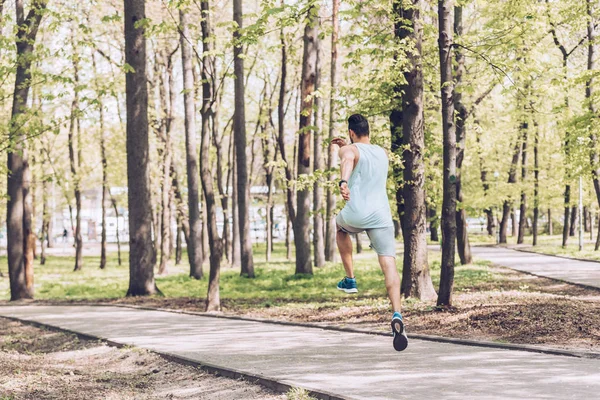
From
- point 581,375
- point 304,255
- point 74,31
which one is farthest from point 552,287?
point 74,31

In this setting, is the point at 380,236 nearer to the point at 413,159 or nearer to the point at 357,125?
the point at 357,125

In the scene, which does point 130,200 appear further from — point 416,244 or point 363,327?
point 363,327

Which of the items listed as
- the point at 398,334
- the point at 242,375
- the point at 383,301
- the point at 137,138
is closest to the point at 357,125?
the point at 398,334

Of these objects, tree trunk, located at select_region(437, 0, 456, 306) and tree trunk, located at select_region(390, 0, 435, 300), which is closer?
tree trunk, located at select_region(437, 0, 456, 306)

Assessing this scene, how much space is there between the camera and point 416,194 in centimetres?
1534

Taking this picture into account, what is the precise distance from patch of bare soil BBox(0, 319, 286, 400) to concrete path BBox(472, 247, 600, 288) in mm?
13768

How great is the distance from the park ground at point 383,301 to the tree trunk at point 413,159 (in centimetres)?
65

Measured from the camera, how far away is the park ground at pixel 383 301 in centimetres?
1117

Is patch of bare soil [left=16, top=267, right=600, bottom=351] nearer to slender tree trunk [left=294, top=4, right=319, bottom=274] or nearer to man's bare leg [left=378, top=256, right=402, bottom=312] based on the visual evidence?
man's bare leg [left=378, top=256, right=402, bottom=312]

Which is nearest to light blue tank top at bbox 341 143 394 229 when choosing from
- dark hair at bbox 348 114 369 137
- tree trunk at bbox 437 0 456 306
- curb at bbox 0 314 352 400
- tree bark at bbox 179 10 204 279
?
dark hair at bbox 348 114 369 137

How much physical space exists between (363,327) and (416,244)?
10.7ft

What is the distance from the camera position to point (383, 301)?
1750 cm

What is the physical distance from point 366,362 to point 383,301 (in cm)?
889

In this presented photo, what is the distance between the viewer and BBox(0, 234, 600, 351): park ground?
1117cm
